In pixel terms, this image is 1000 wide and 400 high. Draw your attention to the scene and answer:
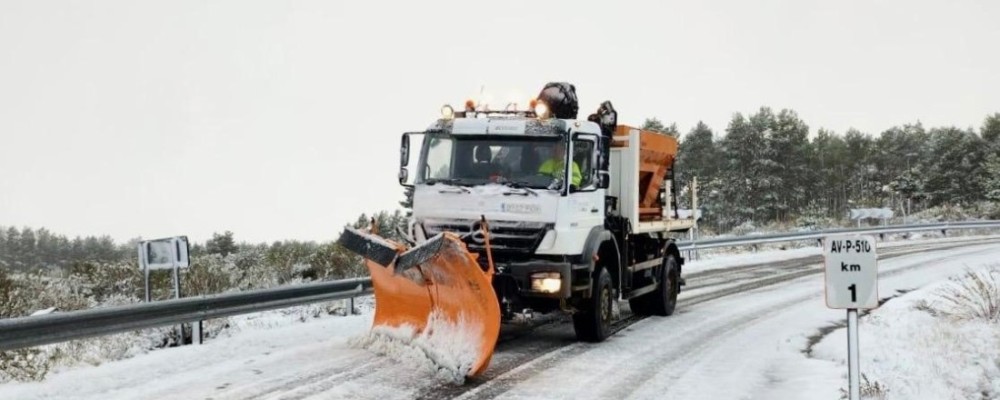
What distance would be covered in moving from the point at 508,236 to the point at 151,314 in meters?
3.72

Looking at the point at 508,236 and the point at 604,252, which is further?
the point at 604,252

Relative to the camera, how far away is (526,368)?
7.96 metres

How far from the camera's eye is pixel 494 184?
29.6 feet

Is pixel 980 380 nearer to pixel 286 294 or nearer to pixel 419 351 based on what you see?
pixel 419 351

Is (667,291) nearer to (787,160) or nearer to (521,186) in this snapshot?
(521,186)

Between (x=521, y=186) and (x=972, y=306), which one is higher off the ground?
(x=521, y=186)

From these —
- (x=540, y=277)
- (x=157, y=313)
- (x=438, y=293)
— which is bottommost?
(x=157, y=313)

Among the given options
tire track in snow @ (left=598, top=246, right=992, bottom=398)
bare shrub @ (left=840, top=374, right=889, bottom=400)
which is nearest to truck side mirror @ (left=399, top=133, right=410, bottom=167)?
tire track in snow @ (left=598, top=246, right=992, bottom=398)

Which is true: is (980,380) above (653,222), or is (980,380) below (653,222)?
below

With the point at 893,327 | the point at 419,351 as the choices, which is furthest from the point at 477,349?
the point at 893,327

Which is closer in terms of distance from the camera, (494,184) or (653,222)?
(494,184)

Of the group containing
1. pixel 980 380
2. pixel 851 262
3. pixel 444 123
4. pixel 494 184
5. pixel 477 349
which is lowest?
pixel 980 380

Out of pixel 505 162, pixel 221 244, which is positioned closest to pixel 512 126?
pixel 505 162

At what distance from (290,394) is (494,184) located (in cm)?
340
